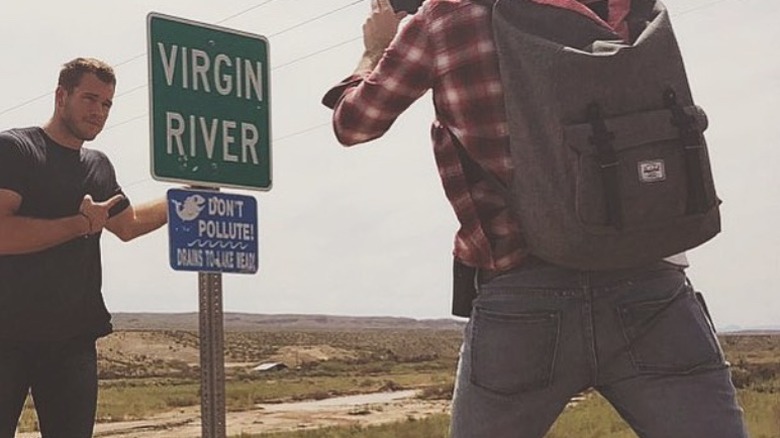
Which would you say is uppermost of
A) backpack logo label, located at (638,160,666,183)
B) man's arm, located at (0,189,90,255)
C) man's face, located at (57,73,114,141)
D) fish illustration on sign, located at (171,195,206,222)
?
man's face, located at (57,73,114,141)

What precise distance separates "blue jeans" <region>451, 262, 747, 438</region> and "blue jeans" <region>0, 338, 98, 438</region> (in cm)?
195

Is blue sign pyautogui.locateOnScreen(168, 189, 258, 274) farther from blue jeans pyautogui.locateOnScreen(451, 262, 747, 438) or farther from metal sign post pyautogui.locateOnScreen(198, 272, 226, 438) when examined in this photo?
blue jeans pyautogui.locateOnScreen(451, 262, 747, 438)

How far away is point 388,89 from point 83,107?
1971 mm

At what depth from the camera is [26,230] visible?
12.4 feet

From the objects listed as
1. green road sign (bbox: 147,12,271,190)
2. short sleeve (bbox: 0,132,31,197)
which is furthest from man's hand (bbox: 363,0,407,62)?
short sleeve (bbox: 0,132,31,197)

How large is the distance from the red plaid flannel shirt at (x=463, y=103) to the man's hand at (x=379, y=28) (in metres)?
0.16

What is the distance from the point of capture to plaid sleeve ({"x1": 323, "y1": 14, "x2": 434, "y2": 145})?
2314mm

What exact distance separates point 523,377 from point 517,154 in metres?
0.40

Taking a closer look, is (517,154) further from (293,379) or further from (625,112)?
(293,379)

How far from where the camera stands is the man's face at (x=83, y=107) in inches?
159

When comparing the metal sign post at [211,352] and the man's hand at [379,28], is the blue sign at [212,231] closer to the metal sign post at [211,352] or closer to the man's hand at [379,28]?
the metal sign post at [211,352]

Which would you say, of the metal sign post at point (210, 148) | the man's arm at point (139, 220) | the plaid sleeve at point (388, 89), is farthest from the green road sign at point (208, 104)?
the plaid sleeve at point (388, 89)

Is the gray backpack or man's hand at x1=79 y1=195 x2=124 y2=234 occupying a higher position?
man's hand at x1=79 y1=195 x2=124 y2=234

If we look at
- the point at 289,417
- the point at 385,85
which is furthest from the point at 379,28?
the point at 289,417
